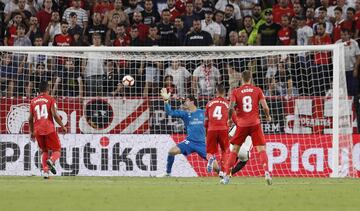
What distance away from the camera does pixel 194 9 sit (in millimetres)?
28000

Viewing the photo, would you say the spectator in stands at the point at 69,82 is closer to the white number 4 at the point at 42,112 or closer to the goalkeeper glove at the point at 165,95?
the white number 4 at the point at 42,112

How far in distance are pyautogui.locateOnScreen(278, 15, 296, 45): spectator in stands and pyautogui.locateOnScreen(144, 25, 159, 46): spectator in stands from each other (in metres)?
3.23

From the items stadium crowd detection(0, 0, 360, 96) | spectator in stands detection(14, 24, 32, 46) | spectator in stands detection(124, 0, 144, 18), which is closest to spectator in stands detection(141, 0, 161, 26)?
stadium crowd detection(0, 0, 360, 96)

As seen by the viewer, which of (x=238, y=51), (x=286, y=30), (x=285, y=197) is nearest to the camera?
(x=285, y=197)

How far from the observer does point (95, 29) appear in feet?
89.3

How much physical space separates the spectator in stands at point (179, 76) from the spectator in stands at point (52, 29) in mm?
4167

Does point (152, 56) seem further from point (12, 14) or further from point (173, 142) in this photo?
point (12, 14)

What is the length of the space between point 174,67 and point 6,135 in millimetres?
4328

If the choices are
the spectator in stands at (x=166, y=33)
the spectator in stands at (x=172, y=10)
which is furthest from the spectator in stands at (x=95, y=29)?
the spectator in stands at (x=172, y=10)

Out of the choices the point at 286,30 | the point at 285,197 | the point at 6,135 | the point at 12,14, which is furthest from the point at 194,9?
the point at 285,197

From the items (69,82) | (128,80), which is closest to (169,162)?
(128,80)

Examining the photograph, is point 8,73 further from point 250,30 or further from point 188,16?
point 250,30

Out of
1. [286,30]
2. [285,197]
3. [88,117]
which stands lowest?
[285,197]

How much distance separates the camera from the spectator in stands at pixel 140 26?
1066 inches
